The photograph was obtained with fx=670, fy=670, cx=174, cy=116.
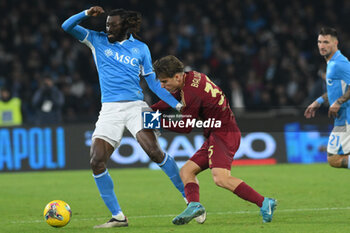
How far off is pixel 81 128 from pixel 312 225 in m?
8.37

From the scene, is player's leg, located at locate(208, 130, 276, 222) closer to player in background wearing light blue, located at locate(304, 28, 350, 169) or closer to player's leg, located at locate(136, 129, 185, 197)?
player's leg, located at locate(136, 129, 185, 197)

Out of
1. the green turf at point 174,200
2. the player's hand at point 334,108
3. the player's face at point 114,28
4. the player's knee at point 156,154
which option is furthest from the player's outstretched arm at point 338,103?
the player's face at point 114,28

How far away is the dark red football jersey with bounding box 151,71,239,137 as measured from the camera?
6570mm

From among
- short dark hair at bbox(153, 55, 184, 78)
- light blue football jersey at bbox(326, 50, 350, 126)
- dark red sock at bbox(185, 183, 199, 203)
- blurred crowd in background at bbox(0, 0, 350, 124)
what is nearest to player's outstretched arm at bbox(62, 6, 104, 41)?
short dark hair at bbox(153, 55, 184, 78)

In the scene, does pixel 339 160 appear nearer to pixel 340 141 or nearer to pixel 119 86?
pixel 340 141

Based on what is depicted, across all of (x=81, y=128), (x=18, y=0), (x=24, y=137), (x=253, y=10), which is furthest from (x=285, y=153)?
(x=18, y=0)

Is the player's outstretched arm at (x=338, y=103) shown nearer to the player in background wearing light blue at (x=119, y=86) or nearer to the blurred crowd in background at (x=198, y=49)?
the player in background wearing light blue at (x=119, y=86)

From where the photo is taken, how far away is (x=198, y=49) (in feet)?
62.2

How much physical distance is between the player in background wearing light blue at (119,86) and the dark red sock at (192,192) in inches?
21.9

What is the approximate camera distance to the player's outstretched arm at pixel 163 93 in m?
6.98

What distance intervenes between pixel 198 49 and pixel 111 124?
1201 centimetres

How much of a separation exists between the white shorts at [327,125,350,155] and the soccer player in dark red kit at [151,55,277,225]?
2.01 metres

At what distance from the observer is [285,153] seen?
14781 millimetres

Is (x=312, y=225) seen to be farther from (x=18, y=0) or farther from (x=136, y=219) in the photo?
(x=18, y=0)
